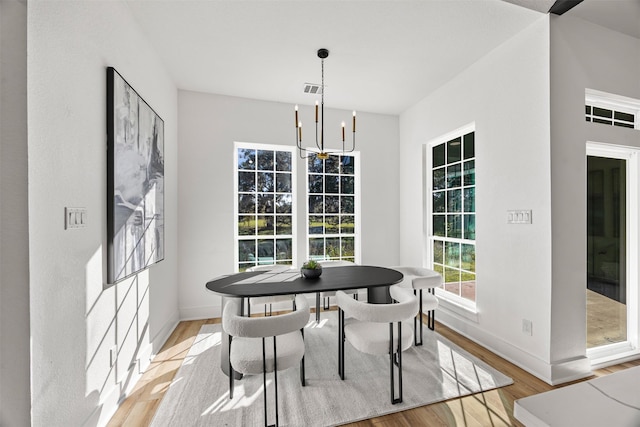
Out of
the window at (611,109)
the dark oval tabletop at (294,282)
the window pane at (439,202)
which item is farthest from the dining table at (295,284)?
the window at (611,109)

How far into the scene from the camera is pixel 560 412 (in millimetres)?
541

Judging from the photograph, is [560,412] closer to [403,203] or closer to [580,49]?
[580,49]

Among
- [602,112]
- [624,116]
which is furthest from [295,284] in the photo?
[624,116]

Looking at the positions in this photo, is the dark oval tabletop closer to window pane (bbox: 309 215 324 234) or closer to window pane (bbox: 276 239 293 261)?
window pane (bbox: 276 239 293 261)

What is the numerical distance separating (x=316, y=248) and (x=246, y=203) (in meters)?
1.22

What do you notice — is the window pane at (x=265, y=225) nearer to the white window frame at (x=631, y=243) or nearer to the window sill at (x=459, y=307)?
the window sill at (x=459, y=307)

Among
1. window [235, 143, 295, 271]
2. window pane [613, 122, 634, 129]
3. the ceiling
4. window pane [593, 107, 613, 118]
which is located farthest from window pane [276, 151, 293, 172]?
window pane [613, 122, 634, 129]

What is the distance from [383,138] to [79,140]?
3.77 meters

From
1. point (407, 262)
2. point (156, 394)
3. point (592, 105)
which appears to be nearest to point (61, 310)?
point (156, 394)

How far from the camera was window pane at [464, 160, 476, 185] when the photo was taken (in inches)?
123

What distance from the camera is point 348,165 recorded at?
4.36 metres

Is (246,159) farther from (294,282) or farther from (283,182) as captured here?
(294,282)

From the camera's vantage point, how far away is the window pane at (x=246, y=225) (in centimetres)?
388

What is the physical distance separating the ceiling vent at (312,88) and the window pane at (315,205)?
144 cm
